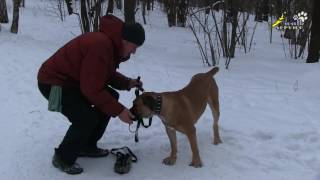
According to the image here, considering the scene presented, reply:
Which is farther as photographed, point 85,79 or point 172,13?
point 172,13

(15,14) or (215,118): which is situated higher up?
(15,14)

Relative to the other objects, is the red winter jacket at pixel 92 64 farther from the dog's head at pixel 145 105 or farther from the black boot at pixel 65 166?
the black boot at pixel 65 166

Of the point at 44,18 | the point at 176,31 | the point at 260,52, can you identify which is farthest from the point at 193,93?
the point at 44,18

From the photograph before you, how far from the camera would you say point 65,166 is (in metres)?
4.35

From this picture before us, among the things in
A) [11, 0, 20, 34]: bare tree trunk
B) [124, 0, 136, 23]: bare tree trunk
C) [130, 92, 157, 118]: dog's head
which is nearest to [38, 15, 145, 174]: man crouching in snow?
[130, 92, 157, 118]: dog's head

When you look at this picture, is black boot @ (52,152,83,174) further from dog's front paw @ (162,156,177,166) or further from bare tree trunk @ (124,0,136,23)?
bare tree trunk @ (124,0,136,23)

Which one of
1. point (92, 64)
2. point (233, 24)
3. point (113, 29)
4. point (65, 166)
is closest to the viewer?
point (92, 64)

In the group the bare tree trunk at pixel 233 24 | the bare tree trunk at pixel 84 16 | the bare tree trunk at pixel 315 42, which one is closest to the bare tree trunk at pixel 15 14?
the bare tree trunk at pixel 84 16

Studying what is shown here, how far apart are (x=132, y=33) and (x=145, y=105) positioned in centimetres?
59

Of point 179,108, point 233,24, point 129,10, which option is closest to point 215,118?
point 179,108

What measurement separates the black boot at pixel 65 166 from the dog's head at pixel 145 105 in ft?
2.36

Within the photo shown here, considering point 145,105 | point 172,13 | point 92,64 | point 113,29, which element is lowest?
point 145,105

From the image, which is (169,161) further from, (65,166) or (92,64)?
(92,64)

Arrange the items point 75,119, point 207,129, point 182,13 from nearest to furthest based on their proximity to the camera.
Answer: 1. point 75,119
2. point 207,129
3. point 182,13
